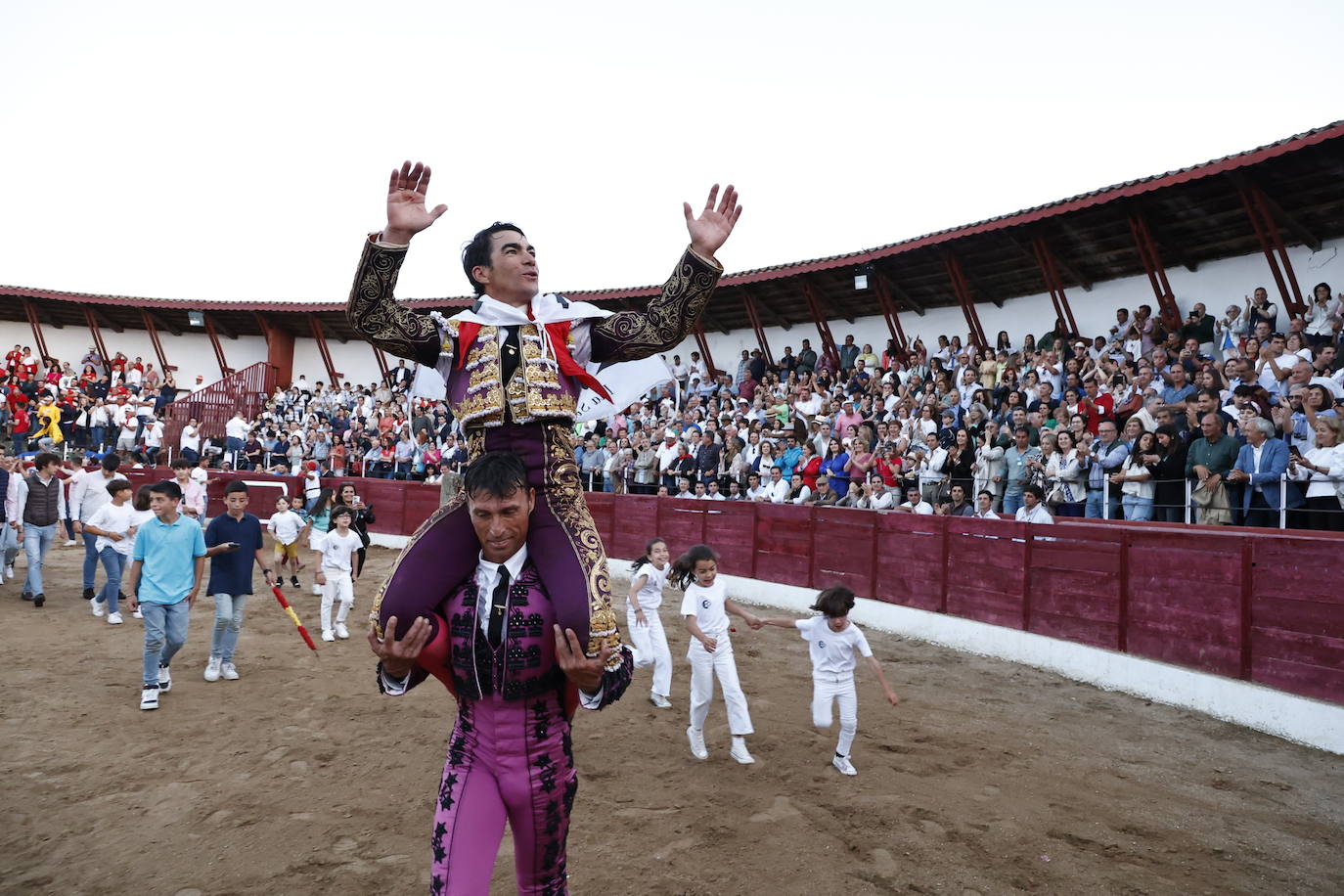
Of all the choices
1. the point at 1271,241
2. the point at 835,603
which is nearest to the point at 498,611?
the point at 835,603

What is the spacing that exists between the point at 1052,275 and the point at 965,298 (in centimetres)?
164

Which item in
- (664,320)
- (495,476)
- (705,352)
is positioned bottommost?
(495,476)

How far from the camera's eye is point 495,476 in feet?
7.41

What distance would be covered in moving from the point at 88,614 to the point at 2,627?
92 centimetres

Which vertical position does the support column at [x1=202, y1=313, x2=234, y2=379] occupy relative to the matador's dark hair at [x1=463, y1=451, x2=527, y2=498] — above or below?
above

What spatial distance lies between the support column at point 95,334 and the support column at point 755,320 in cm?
1852

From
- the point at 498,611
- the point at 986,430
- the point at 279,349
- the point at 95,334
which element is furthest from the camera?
the point at 279,349

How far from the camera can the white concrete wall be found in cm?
1164

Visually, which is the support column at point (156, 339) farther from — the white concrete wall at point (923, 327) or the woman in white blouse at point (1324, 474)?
the woman in white blouse at point (1324, 474)

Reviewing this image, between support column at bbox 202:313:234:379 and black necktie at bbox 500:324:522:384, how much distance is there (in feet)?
84.7

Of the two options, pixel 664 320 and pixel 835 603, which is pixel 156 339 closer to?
pixel 835 603

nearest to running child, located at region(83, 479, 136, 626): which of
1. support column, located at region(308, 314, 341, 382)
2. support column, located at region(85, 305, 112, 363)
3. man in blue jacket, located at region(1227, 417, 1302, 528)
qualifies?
man in blue jacket, located at region(1227, 417, 1302, 528)

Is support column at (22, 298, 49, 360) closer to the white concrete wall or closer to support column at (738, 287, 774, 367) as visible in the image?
the white concrete wall

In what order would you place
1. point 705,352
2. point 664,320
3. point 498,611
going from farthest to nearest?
point 705,352 → point 664,320 → point 498,611
